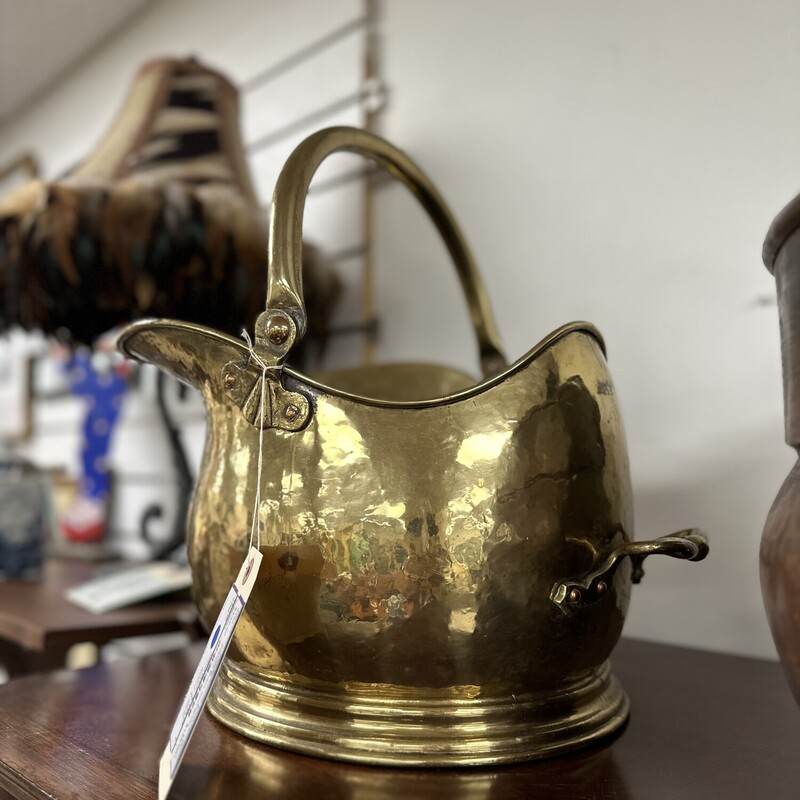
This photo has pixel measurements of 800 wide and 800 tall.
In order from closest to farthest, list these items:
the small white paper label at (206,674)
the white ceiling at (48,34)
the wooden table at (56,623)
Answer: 1. the small white paper label at (206,674)
2. the wooden table at (56,623)
3. the white ceiling at (48,34)

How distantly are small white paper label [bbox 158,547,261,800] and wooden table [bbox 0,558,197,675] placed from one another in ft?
1.26

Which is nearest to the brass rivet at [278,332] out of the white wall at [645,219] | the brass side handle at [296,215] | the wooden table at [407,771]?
the brass side handle at [296,215]

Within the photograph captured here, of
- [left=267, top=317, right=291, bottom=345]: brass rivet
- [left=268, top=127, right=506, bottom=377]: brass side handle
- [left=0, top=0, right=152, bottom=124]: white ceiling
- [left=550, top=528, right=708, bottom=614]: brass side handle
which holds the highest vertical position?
[left=0, top=0, right=152, bottom=124]: white ceiling

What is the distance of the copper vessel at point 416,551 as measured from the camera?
40 cm

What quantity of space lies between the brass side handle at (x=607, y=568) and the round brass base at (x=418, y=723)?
55 mm

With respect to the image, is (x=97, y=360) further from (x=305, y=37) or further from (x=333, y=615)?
(x=333, y=615)

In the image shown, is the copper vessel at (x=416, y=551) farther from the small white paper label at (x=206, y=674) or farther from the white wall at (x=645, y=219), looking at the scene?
the white wall at (x=645, y=219)

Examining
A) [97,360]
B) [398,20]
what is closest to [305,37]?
[398,20]

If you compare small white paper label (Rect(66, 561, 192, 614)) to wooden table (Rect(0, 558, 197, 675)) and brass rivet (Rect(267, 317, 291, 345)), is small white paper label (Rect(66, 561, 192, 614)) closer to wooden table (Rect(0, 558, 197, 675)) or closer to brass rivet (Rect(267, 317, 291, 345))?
wooden table (Rect(0, 558, 197, 675))

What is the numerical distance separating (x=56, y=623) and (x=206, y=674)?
45 cm

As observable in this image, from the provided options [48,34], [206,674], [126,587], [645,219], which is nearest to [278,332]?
[206,674]

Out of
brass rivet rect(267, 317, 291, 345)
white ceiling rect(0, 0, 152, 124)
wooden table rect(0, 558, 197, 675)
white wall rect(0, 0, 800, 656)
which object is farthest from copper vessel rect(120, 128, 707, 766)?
white ceiling rect(0, 0, 152, 124)

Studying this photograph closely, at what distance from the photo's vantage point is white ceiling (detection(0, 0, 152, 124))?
1407 millimetres

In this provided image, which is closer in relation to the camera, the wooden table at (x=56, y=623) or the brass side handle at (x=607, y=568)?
the brass side handle at (x=607, y=568)
